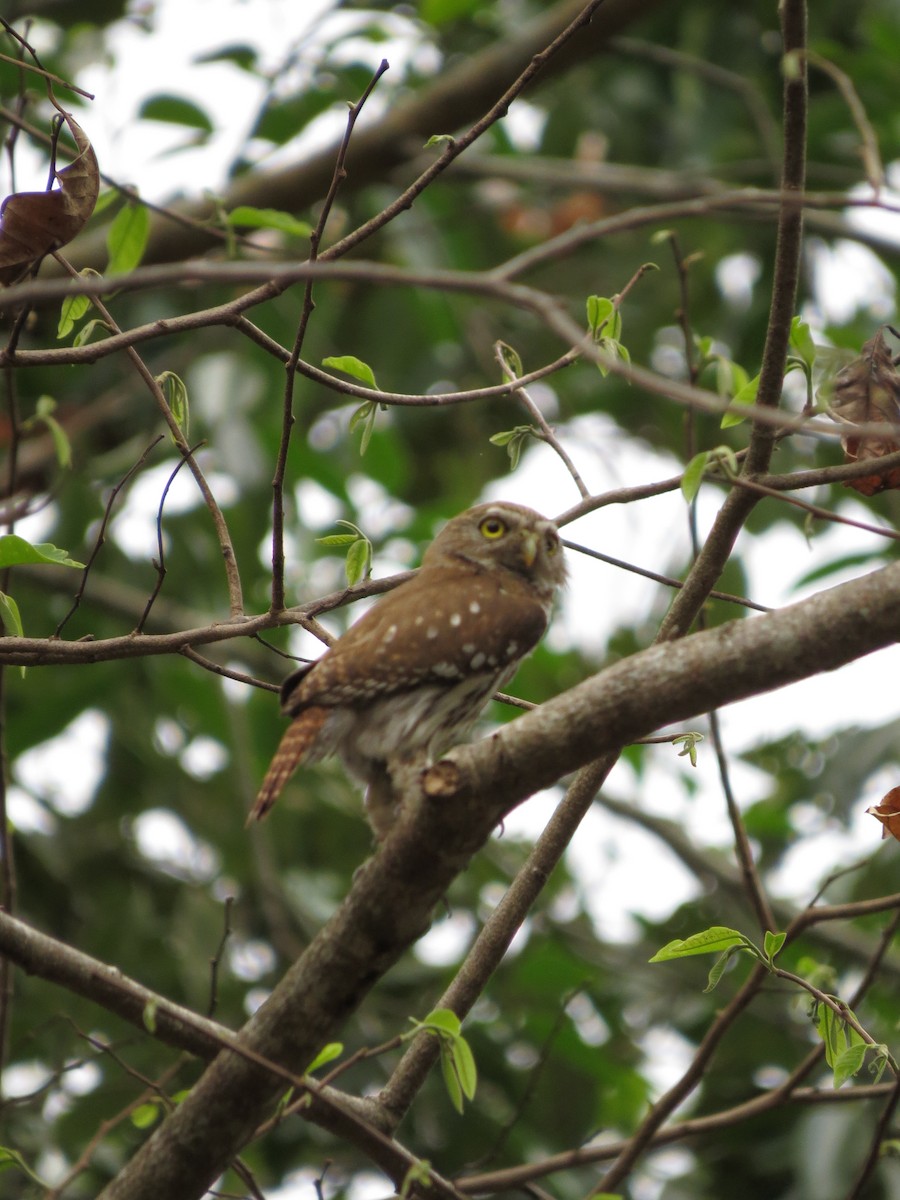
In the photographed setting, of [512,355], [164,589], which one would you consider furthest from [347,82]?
[512,355]

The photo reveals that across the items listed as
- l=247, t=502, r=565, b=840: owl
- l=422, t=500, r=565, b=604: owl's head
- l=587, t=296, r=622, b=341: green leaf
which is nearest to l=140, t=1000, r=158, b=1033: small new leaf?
l=247, t=502, r=565, b=840: owl

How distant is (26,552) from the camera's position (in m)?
2.90

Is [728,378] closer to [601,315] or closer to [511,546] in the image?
[601,315]

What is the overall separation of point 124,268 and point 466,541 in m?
1.50

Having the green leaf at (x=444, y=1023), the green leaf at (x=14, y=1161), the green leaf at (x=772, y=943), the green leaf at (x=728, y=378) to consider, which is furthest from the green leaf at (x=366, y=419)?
the green leaf at (x=14, y=1161)

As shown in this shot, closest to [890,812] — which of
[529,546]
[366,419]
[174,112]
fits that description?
[366,419]

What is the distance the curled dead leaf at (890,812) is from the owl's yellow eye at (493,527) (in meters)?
1.82

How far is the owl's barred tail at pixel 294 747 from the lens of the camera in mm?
3514

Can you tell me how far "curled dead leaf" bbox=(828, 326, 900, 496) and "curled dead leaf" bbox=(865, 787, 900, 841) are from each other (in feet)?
2.12

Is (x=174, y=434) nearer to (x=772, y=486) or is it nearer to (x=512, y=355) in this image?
(x=512, y=355)

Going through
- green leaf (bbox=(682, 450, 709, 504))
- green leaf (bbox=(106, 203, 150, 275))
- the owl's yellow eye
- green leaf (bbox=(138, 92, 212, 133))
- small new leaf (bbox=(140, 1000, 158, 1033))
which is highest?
green leaf (bbox=(138, 92, 212, 133))

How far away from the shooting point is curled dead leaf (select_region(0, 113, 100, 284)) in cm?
296

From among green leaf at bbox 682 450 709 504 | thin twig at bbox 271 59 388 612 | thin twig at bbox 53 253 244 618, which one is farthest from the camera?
Answer: thin twig at bbox 53 253 244 618

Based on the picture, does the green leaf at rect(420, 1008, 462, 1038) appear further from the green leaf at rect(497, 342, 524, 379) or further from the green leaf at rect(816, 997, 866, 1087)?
the green leaf at rect(497, 342, 524, 379)
